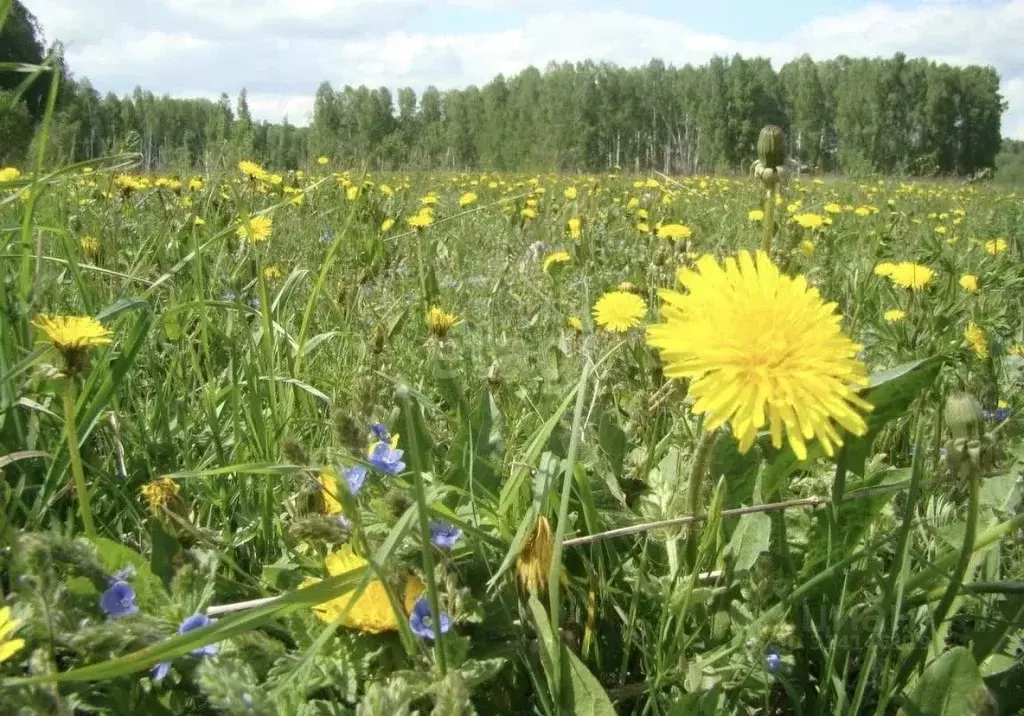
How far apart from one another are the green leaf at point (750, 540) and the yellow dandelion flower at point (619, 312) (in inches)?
30.2

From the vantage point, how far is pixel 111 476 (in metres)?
1.01

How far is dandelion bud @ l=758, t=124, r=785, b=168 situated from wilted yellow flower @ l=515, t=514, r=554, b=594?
1.80 ft

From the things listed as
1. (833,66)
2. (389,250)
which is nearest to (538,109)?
(833,66)

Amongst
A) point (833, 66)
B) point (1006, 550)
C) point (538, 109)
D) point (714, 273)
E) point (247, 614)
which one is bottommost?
point (1006, 550)

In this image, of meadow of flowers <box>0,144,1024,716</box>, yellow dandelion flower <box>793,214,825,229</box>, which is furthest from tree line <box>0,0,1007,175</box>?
meadow of flowers <box>0,144,1024,716</box>

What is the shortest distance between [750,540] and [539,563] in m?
0.26

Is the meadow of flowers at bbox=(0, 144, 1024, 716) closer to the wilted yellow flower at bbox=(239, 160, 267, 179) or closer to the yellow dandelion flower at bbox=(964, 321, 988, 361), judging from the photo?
the yellow dandelion flower at bbox=(964, 321, 988, 361)

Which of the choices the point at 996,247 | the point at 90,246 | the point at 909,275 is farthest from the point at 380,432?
the point at 996,247

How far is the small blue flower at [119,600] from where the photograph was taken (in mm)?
631

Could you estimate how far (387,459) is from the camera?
79 cm

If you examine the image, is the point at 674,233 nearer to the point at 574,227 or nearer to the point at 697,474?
the point at 574,227

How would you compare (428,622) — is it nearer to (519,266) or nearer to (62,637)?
(62,637)

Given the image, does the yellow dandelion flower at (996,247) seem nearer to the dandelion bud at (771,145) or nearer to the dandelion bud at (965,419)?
the dandelion bud at (771,145)

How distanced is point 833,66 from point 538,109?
59.9ft
